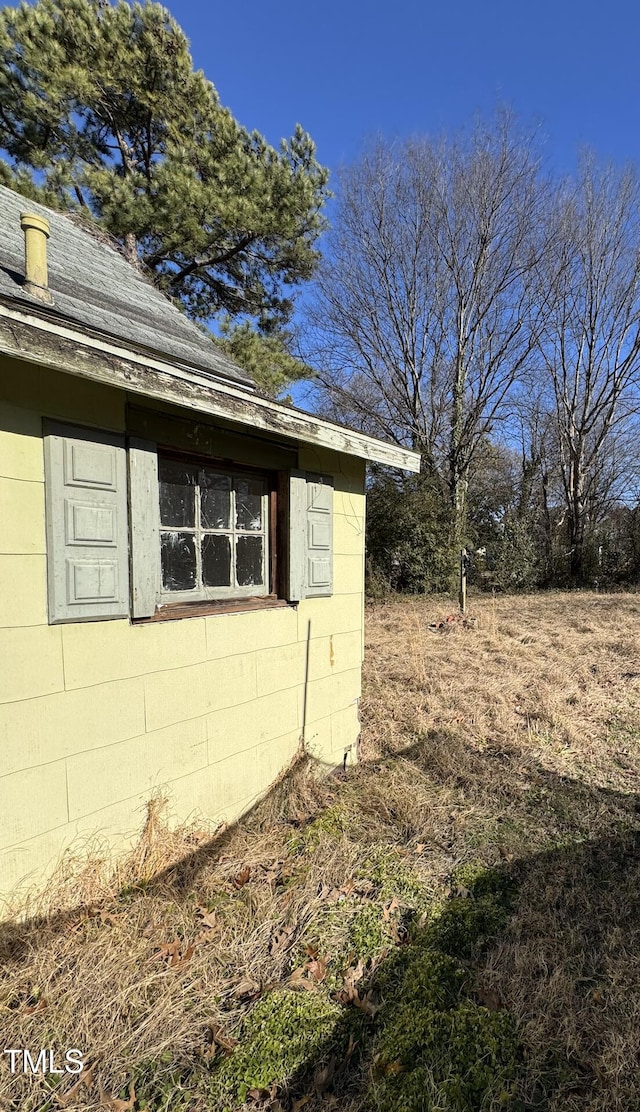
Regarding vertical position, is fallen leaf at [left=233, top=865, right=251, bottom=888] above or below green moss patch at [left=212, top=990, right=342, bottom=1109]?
A: above

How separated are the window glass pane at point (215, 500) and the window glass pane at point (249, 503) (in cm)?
9

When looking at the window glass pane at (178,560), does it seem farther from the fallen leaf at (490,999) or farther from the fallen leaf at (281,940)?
the fallen leaf at (490,999)

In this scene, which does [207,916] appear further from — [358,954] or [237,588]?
[237,588]

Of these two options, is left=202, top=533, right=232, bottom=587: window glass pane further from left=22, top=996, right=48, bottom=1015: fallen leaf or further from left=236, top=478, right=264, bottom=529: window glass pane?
left=22, top=996, right=48, bottom=1015: fallen leaf

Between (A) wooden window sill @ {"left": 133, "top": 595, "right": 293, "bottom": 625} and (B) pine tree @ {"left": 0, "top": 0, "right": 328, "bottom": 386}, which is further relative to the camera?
(B) pine tree @ {"left": 0, "top": 0, "right": 328, "bottom": 386}

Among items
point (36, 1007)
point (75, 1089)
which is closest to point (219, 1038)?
point (75, 1089)

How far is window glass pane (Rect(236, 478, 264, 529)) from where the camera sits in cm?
314

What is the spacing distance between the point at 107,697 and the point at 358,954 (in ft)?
5.39

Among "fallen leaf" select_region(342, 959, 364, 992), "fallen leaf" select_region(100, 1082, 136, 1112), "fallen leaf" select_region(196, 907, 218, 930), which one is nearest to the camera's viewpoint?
"fallen leaf" select_region(100, 1082, 136, 1112)

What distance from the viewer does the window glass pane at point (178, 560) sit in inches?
107

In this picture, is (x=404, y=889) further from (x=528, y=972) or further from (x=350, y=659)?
(x=350, y=659)

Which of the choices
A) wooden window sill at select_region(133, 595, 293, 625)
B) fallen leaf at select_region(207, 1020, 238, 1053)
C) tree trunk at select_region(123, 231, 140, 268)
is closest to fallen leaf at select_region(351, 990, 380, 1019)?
fallen leaf at select_region(207, 1020, 238, 1053)

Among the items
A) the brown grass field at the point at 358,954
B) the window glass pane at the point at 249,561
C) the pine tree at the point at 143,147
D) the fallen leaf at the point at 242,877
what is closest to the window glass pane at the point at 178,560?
the window glass pane at the point at 249,561

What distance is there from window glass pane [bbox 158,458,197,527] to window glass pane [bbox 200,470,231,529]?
0.23 feet
